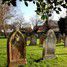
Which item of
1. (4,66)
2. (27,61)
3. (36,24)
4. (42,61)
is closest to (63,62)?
(42,61)

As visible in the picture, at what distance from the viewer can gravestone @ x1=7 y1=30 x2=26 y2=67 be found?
12258mm

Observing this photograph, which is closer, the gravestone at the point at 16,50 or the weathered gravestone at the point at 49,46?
the gravestone at the point at 16,50

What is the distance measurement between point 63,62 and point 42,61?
1078mm

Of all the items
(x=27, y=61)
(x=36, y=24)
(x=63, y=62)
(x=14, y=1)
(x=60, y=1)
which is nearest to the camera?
(x=14, y=1)

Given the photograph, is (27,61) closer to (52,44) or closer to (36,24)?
(52,44)

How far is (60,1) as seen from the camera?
493 centimetres

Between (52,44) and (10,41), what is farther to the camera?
(52,44)

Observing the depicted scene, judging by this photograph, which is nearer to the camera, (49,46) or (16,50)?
(16,50)

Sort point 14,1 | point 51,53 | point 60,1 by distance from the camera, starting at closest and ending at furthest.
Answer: point 14,1
point 60,1
point 51,53

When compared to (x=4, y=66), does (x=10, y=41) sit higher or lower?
higher

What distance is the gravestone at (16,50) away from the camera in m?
12.3

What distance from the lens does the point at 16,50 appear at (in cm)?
1248

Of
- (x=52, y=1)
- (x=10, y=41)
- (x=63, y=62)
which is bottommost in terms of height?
(x=63, y=62)

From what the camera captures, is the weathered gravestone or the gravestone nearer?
the gravestone
